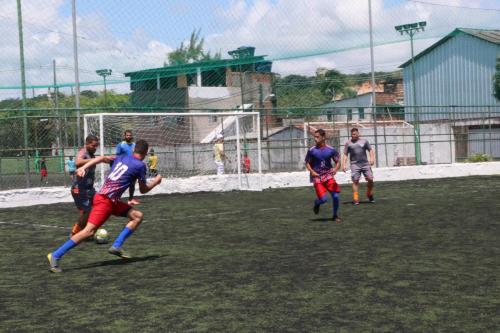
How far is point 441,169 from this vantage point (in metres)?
29.2

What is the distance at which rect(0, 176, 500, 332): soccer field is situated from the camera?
6.08 m

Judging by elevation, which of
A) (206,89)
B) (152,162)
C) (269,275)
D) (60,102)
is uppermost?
(206,89)

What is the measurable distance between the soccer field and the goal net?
7893 millimetres

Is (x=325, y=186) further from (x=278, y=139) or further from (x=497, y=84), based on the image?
(x=497, y=84)

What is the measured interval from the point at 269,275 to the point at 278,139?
84.1 feet

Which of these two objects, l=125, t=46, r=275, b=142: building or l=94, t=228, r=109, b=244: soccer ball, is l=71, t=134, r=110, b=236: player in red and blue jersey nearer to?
l=94, t=228, r=109, b=244: soccer ball

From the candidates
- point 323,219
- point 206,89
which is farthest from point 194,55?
point 323,219

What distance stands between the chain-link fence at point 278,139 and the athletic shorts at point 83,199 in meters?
9.26

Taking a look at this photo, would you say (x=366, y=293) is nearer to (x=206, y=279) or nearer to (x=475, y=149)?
(x=206, y=279)

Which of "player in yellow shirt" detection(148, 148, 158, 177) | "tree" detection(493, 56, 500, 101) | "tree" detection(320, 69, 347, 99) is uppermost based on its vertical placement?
"tree" detection(320, 69, 347, 99)

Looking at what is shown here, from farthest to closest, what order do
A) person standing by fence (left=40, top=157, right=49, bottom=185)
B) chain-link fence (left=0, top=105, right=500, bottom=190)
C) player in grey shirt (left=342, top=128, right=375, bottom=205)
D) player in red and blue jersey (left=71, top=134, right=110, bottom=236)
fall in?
person standing by fence (left=40, top=157, right=49, bottom=185) → chain-link fence (left=0, top=105, right=500, bottom=190) → player in grey shirt (left=342, top=128, right=375, bottom=205) → player in red and blue jersey (left=71, top=134, right=110, bottom=236)

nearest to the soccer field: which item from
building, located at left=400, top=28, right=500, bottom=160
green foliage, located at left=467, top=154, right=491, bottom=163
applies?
green foliage, located at left=467, top=154, right=491, bottom=163

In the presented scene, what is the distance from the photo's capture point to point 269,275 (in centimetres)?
820

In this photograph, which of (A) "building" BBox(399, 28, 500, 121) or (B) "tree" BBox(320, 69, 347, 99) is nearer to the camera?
(A) "building" BBox(399, 28, 500, 121)
